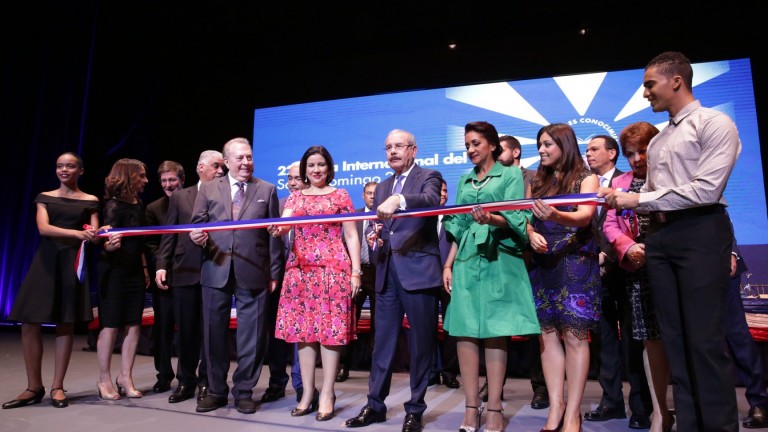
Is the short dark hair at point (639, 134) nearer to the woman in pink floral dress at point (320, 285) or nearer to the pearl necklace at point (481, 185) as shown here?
the pearl necklace at point (481, 185)

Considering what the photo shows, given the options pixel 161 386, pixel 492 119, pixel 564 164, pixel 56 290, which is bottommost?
pixel 161 386

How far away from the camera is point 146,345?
616cm

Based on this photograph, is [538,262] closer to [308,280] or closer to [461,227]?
[461,227]

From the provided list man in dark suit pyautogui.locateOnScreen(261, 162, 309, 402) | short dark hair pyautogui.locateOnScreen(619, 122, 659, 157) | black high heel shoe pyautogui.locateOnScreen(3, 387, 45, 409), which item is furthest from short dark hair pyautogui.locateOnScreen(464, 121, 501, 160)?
black high heel shoe pyautogui.locateOnScreen(3, 387, 45, 409)

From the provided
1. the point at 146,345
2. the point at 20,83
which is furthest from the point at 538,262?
the point at 20,83

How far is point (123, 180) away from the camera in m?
4.05

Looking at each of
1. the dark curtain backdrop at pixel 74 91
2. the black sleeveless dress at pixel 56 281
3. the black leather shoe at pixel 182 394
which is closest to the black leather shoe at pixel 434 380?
the black leather shoe at pixel 182 394

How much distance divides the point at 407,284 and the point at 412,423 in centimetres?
73

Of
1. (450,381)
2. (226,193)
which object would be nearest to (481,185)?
(226,193)

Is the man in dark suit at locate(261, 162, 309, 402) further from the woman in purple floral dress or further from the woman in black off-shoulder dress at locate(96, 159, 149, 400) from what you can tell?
the woman in purple floral dress

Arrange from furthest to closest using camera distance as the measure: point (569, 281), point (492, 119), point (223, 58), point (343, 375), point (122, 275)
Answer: point (223, 58) → point (492, 119) → point (343, 375) → point (122, 275) → point (569, 281)

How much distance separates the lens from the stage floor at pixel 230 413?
3033mm

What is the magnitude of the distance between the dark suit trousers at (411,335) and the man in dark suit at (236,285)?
0.81 m

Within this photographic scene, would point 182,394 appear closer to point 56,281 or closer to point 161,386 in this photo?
point 161,386
